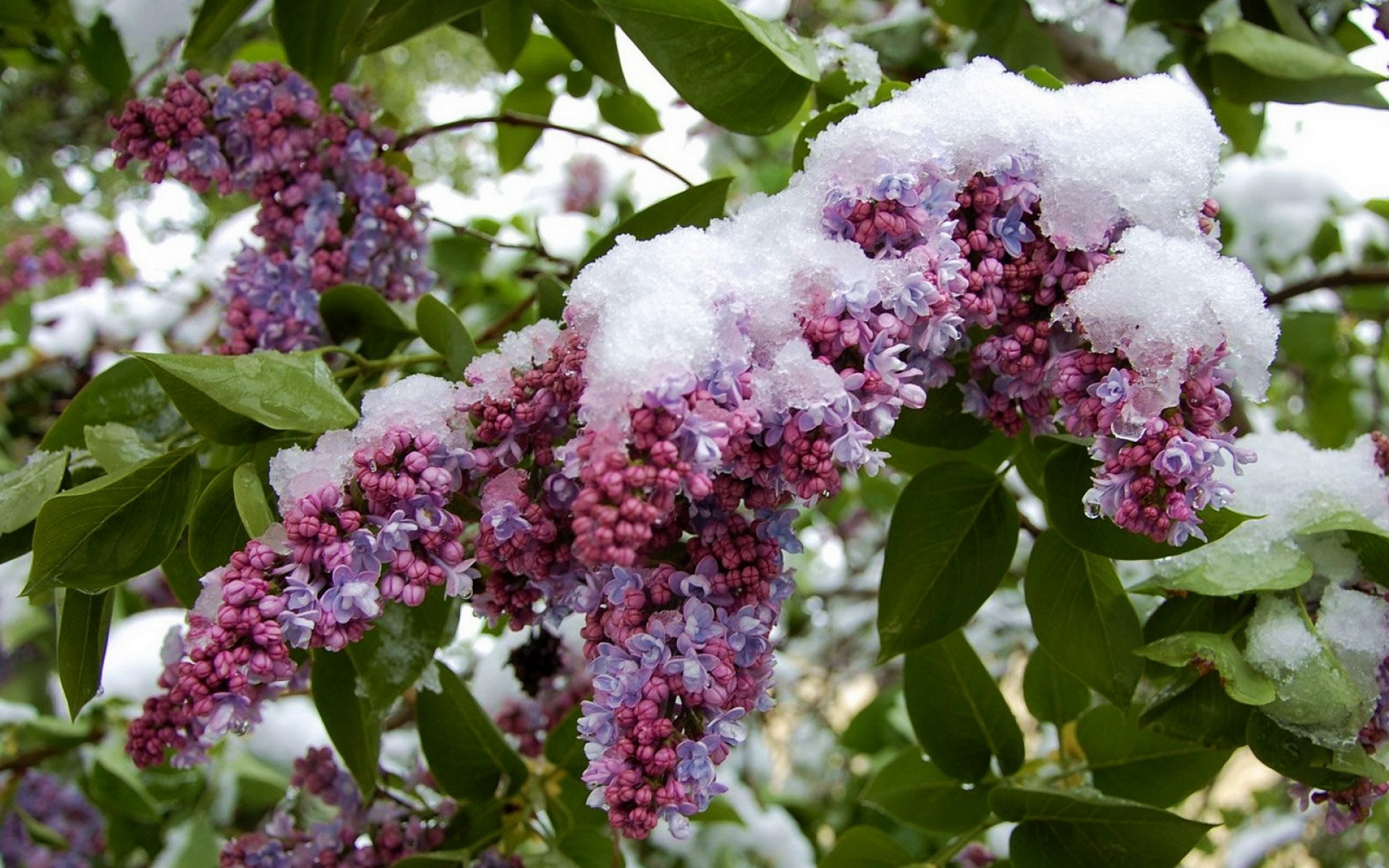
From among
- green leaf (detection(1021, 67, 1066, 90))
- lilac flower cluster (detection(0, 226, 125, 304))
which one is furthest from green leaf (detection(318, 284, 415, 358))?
lilac flower cluster (detection(0, 226, 125, 304))

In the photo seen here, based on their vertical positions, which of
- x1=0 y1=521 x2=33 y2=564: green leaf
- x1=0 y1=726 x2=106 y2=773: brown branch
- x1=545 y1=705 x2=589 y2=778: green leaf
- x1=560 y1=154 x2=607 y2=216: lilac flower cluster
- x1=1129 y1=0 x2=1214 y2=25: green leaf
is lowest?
x1=0 y1=726 x2=106 y2=773: brown branch

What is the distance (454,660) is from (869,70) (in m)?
0.98

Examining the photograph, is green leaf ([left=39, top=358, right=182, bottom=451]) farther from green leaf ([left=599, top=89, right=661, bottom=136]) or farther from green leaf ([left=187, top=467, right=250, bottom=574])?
green leaf ([left=599, top=89, right=661, bottom=136])

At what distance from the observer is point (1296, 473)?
2.73ft

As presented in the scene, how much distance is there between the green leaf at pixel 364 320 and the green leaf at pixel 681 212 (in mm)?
160

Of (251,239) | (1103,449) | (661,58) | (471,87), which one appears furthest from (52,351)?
(471,87)

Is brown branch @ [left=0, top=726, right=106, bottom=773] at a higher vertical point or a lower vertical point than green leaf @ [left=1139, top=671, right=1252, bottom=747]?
lower

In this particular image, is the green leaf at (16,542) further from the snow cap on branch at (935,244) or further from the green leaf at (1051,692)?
the green leaf at (1051,692)

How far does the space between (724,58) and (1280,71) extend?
0.50 m

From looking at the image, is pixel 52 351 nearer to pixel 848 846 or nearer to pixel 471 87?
pixel 848 846

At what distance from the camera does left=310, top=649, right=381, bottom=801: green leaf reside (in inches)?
32.7

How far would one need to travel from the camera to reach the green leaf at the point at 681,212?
2.65 ft

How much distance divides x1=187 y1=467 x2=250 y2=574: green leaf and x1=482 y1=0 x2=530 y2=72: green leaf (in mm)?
519

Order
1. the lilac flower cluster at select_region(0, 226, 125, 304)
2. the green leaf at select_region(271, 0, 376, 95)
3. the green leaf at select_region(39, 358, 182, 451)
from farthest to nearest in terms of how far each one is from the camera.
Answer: the lilac flower cluster at select_region(0, 226, 125, 304) → the green leaf at select_region(271, 0, 376, 95) → the green leaf at select_region(39, 358, 182, 451)
